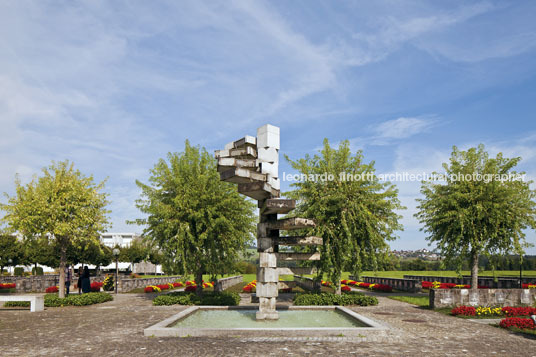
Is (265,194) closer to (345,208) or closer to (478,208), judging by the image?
(345,208)

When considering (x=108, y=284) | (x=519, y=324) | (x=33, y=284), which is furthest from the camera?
(x=33, y=284)

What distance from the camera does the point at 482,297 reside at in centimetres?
1988

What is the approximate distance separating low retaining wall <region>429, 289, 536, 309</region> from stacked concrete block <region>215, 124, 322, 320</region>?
8953 millimetres

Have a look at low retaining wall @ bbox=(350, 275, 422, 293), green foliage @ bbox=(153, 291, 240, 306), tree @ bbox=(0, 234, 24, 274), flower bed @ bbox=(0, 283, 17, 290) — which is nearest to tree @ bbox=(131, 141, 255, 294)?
green foliage @ bbox=(153, 291, 240, 306)

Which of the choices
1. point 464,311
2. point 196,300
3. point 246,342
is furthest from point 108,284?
point 464,311

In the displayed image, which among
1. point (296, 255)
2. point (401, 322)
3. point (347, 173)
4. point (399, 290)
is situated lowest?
point (399, 290)

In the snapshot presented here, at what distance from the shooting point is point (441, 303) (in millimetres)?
20109

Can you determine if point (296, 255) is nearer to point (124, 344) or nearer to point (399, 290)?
point (124, 344)

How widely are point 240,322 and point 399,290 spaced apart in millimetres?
25147

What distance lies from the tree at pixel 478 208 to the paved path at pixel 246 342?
9.80m

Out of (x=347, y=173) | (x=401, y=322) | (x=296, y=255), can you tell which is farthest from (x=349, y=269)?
(x=296, y=255)

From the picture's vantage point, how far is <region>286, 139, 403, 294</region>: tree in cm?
2191

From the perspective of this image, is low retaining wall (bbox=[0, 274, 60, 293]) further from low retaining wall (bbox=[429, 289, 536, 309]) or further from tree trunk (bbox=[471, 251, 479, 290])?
tree trunk (bbox=[471, 251, 479, 290])

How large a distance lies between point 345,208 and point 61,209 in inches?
665
